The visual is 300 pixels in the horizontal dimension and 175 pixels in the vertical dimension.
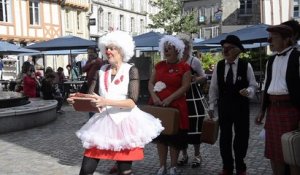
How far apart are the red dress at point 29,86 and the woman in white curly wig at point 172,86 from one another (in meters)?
7.50

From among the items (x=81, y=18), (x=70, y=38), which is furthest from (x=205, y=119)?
(x=81, y=18)

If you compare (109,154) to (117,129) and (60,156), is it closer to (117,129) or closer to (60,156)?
(117,129)

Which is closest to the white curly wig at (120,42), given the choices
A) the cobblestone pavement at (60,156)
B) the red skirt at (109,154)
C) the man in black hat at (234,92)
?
the red skirt at (109,154)

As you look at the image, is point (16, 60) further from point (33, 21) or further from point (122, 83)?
point (122, 83)

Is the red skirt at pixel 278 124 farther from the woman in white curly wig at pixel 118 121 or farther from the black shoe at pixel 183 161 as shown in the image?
the black shoe at pixel 183 161

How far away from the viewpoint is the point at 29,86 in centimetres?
1226

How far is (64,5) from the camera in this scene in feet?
119

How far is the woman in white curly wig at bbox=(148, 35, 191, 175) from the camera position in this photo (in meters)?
5.14

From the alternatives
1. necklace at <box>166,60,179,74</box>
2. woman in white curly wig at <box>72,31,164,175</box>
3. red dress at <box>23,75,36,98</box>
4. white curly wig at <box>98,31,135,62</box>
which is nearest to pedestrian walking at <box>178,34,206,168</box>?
necklace at <box>166,60,179,74</box>

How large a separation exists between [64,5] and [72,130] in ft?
92.9

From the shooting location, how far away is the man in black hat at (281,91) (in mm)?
3965

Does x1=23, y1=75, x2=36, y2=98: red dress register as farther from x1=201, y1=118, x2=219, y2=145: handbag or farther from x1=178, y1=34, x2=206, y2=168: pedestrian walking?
x1=201, y1=118, x2=219, y2=145: handbag

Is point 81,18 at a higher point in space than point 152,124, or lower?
higher

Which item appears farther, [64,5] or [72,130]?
[64,5]
